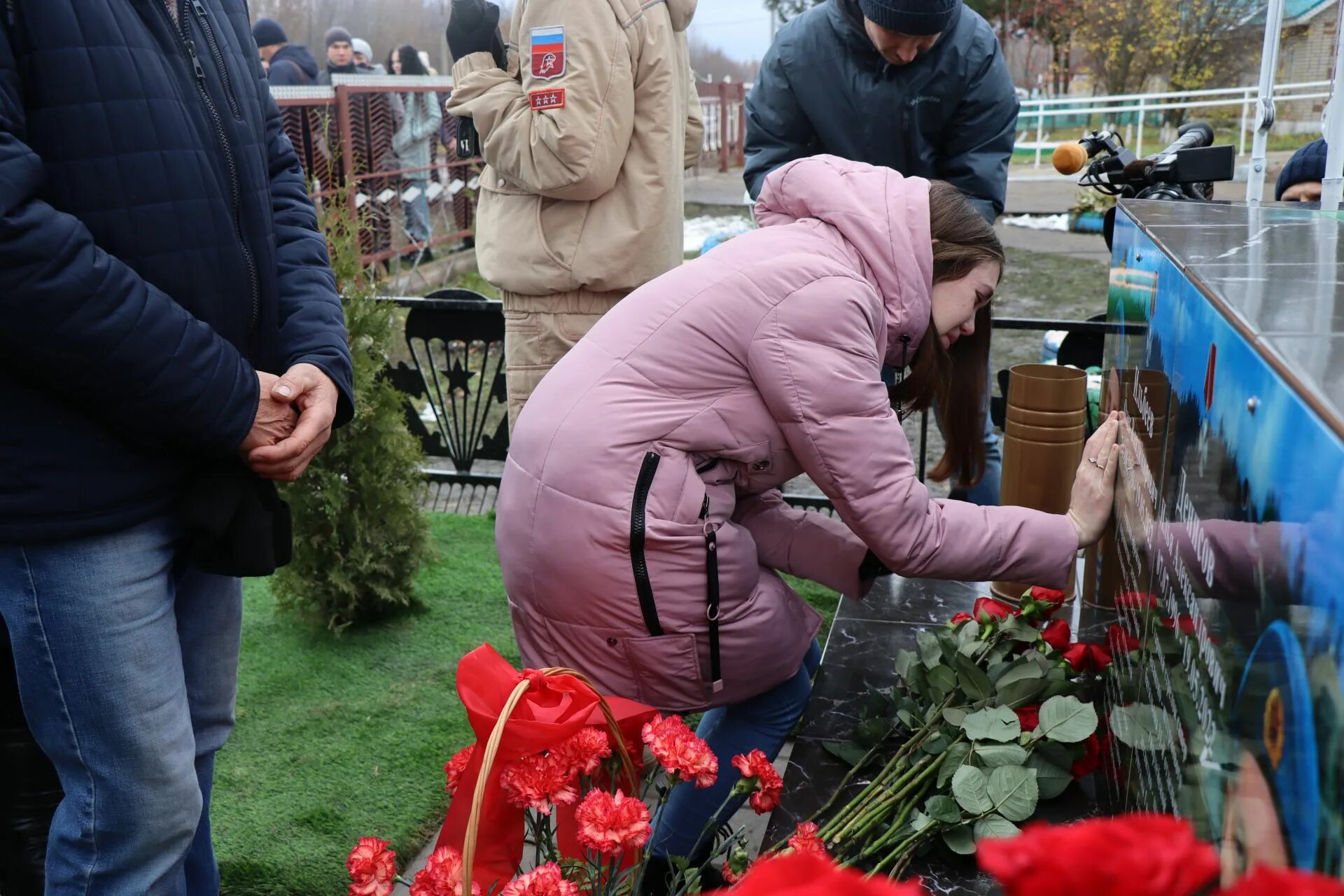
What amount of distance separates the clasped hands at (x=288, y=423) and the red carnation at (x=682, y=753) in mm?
679

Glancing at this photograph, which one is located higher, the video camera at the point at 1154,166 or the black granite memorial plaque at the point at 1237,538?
the video camera at the point at 1154,166

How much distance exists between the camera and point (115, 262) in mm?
1581

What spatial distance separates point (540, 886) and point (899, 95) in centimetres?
277

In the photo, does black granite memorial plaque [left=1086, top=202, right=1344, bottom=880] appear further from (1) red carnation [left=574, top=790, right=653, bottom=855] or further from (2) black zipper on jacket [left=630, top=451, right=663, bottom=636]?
(2) black zipper on jacket [left=630, top=451, right=663, bottom=636]

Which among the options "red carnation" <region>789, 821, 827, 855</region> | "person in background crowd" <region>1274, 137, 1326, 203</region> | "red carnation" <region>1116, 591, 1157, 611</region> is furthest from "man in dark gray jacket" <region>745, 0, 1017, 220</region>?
"red carnation" <region>789, 821, 827, 855</region>

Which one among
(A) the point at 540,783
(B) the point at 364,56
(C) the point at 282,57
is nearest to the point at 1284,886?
(A) the point at 540,783

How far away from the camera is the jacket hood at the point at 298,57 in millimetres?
10367

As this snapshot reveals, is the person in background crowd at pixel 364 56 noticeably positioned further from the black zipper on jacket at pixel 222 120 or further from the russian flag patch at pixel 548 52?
the black zipper on jacket at pixel 222 120

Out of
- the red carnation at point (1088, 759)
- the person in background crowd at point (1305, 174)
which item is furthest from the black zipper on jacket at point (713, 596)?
the person in background crowd at point (1305, 174)

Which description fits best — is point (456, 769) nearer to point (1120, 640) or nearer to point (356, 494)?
point (1120, 640)

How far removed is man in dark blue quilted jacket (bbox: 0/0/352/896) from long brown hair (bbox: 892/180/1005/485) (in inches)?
43.8

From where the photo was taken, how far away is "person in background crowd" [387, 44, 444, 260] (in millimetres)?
11414

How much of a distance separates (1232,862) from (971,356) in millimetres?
1519

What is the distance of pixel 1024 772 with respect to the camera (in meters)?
2.22
